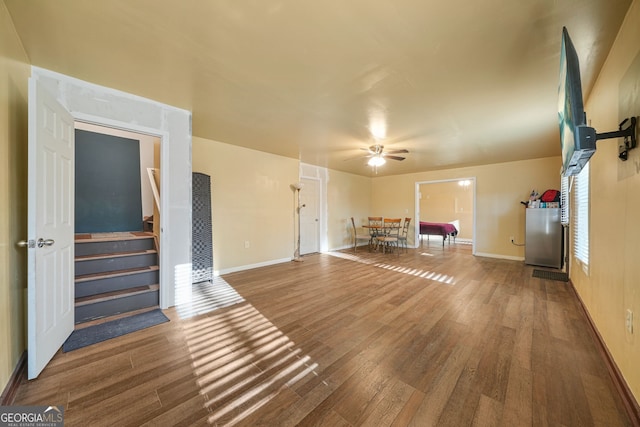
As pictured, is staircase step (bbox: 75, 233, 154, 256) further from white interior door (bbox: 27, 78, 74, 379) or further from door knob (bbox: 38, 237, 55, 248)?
door knob (bbox: 38, 237, 55, 248)

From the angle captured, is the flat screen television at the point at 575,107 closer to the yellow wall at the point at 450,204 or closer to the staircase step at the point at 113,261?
the staircase step at the point at 113,261

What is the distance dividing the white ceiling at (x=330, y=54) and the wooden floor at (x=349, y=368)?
2.31 metres

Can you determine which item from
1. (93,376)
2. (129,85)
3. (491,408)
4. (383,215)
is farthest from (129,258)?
(383,215)

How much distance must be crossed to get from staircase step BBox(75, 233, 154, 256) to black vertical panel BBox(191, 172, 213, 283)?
1.90 ft

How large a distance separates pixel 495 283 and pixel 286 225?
3.93 meters

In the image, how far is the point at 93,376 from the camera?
161 cm

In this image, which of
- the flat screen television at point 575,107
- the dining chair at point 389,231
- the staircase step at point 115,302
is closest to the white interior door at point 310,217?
the dining chair at point 389,231

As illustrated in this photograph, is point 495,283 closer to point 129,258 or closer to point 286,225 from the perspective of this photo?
point 286,225

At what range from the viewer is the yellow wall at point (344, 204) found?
6617 mm

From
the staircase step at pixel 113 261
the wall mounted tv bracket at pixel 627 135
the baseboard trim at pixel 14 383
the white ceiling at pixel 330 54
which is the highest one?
the white ceiling at pixel 330 54

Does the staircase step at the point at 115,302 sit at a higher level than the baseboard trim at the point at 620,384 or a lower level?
higher

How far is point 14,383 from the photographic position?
146 centimetres

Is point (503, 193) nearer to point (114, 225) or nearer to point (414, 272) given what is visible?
point (414, 272)

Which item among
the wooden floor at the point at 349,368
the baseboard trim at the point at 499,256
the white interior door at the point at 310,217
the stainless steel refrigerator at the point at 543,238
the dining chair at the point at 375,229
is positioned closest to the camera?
the wooden floor at the point at 349,368
